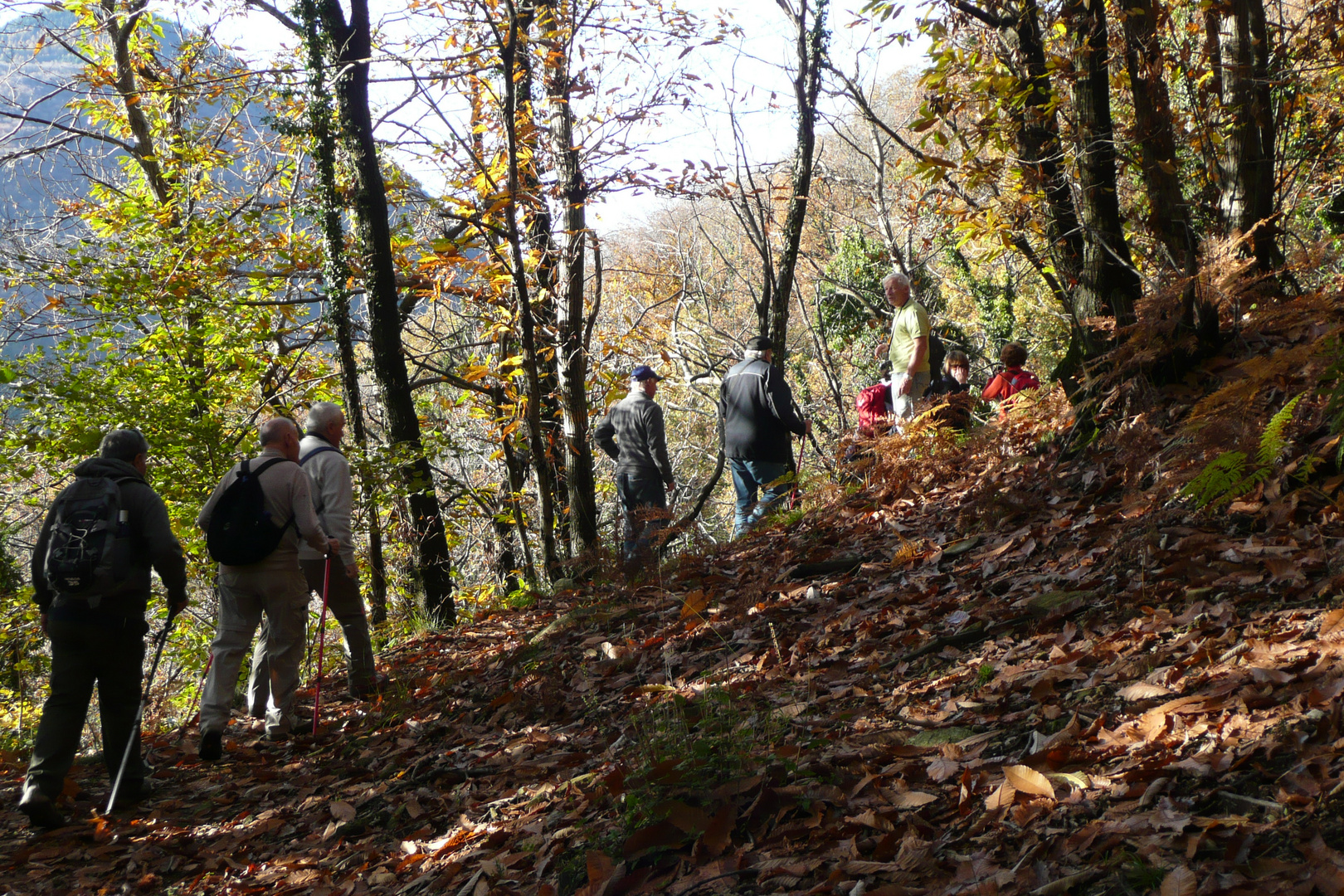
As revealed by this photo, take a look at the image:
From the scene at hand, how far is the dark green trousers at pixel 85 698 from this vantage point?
5.12m

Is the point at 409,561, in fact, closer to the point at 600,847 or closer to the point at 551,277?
the point at 551,277

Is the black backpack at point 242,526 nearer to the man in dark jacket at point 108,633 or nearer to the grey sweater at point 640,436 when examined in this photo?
the man in dark jacket at point 108,633

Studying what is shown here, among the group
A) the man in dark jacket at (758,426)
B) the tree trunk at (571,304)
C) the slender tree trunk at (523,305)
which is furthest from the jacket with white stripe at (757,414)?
the tree trunk at (571,304)

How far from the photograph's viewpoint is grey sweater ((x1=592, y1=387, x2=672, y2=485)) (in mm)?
8867

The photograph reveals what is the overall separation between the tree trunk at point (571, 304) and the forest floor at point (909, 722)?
10.7 feet

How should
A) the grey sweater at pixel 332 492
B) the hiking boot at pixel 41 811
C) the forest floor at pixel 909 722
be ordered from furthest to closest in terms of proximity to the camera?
the grey sweater at pixel 332 492, the hiking boot at pixel 41 811, the forest floor at pixel 909 722

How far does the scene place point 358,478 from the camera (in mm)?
10117

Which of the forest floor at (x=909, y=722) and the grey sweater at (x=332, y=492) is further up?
the grey sweater at (x=332, y=492)

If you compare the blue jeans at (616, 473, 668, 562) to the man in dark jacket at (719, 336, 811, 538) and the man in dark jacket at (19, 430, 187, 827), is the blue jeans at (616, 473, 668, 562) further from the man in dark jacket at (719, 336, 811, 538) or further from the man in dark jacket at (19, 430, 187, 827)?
the man in dark jacket at (19, 430, 187, 827)

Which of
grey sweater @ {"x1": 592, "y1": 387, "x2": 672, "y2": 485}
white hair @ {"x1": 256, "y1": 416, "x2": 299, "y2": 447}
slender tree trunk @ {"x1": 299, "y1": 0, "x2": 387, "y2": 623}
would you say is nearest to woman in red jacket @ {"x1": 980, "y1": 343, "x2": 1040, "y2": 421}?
grey sweater @ {"x1": 592, "y1": 387, "x2": 672, "y2": 485}

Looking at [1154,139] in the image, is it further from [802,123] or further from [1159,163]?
[802,123]

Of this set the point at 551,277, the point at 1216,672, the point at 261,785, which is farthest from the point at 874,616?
the point at 551,277

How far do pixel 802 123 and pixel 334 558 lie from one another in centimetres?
697

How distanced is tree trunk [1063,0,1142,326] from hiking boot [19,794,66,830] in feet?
23.3
